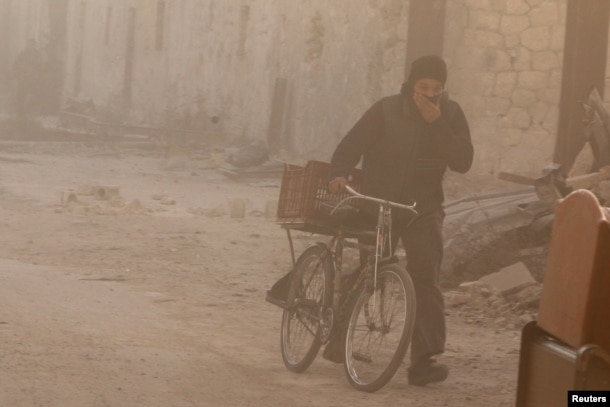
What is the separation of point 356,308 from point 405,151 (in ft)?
2.77

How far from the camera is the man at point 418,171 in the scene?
647 centimetres

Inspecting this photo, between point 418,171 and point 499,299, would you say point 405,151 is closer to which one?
point 418,171

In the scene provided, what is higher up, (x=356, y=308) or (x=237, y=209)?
(x=356, y=308)

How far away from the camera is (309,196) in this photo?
667 cm

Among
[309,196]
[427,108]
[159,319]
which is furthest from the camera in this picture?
[159,319]

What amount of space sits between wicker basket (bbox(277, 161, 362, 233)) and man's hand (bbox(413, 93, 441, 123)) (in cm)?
62

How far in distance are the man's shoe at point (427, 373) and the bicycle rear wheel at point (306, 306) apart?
507 mm

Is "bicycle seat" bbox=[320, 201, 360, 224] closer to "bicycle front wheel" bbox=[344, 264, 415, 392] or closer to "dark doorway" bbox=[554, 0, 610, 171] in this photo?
"bicycle front wheel" bbox=[344, 264, 415, 392]

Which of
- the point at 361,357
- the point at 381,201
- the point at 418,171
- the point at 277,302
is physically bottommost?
the point at 361,357

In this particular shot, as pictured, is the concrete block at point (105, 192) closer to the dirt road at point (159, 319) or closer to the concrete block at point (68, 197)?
the dirt road at point (159, 319)

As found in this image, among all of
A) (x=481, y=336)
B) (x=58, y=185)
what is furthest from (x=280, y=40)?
(x=481, y=336)

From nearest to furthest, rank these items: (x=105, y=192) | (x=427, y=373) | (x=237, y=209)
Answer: (x=427, y=373), (x=237, y=209), (x=105, y=192)

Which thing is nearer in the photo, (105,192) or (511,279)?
(511,279)

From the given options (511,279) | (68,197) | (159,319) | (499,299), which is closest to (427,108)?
(159,319)
